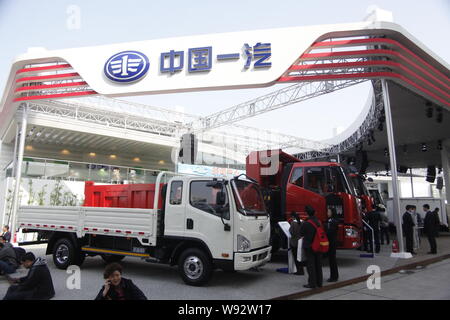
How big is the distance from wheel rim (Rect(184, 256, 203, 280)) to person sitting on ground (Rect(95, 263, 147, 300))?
2.50 metres

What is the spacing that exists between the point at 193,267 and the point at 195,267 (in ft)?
0.19

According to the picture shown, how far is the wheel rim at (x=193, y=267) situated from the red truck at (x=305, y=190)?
3194mm

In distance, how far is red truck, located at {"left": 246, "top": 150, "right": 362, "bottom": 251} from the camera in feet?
26.8

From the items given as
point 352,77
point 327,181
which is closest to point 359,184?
A: point 327,181

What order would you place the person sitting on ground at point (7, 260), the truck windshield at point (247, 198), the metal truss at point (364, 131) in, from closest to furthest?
the truck windshield at point (247, 198) → the person sitting on ground at point (7, 260) → the metal truss at point (364, 131)

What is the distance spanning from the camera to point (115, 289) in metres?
3.73

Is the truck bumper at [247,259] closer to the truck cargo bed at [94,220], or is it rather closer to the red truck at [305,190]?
the truck cargo bed at [94,220]

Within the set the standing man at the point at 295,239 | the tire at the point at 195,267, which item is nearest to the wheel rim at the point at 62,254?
the tire at the point at 195,267

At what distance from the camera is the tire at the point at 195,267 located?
19.9ft

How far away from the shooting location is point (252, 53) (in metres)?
10.8

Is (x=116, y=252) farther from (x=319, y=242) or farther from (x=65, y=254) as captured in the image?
(x=319, y=242)

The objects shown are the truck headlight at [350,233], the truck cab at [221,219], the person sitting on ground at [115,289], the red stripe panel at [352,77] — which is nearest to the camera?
the person sitting on ground at [115,289]

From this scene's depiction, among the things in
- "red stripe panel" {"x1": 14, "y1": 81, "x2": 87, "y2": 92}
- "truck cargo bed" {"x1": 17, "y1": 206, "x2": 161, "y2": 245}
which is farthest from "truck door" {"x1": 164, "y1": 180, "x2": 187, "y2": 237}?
"red stripe panel" {"x1": 14, "y1": 81, "x2": 87, "y2": 92}

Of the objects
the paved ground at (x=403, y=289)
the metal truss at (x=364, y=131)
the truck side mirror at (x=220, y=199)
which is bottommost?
the paved ground at (x=403, y=289)
